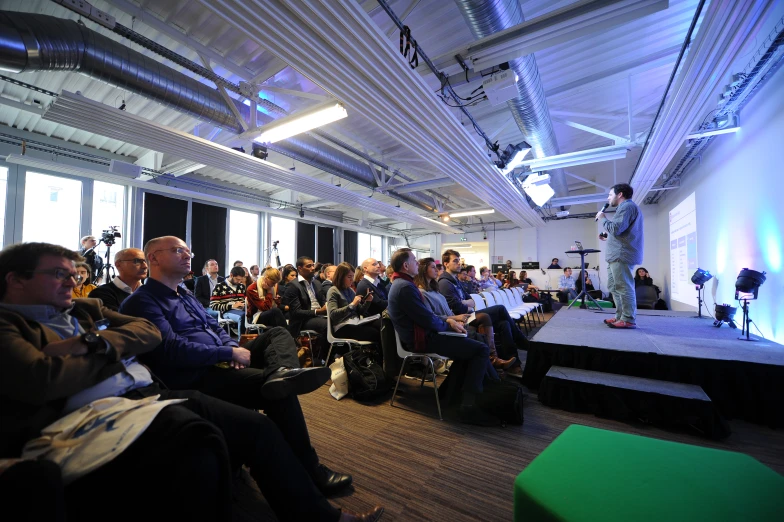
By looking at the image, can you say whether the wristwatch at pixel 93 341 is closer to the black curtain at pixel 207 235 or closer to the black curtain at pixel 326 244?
the black curtain at pixel 207 235

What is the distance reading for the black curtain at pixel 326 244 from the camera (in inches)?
466

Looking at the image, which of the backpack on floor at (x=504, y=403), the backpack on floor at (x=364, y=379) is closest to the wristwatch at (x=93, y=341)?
the backpack on floor at (x=364, y=379)

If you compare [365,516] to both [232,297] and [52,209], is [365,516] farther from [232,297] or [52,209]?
[52,209]

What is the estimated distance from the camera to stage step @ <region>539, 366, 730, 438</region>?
210 centimetres

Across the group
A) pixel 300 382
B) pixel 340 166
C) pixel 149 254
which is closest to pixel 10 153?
pixel 340 166

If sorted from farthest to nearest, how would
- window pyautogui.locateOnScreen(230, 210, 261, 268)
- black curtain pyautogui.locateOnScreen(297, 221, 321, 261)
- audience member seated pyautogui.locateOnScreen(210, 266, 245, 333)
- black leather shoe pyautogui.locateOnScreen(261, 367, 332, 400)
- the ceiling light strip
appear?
black curtain pyautogui.locateOnScreen(297, 221, 321, 261) → window pyautogui.locateOnScreen(230, 210, 261, 268) → audience member seated pyautogui.locateOnScreen(210, 266, 245, 333) → the ceiling light strip → black leather shoe pyautogui.locateOnScreen(261, 367, 332, 400)

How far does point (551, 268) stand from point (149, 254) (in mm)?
11647

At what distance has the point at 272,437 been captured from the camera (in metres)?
1.20

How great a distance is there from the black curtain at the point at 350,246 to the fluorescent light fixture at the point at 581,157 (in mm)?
8411

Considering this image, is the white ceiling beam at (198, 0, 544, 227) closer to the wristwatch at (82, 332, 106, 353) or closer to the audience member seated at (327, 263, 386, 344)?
the audience member seated at (327, 263, 386, 344)

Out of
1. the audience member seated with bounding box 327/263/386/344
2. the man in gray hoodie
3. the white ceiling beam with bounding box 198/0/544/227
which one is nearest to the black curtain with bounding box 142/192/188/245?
the audience member seated with bounding box 327/263/386/344

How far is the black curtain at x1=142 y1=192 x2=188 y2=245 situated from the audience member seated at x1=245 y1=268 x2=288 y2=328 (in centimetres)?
488

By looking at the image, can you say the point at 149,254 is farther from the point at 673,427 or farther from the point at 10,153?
the point at 10,153

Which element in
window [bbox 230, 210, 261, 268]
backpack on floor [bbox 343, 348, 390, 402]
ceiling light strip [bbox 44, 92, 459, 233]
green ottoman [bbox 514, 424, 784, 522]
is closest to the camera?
green ottoman [bbox 514, 424, 784, 522]
